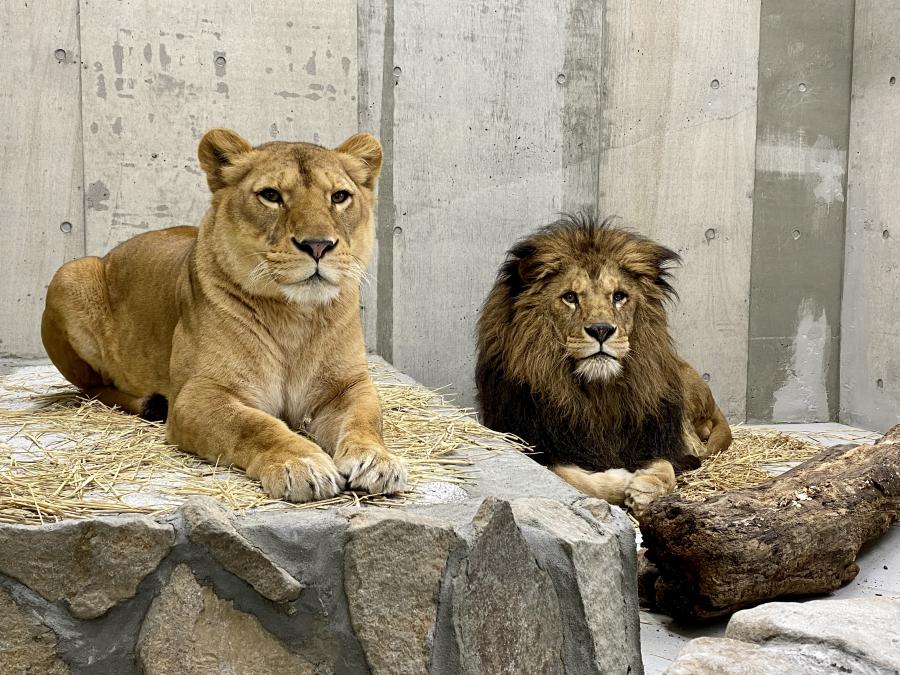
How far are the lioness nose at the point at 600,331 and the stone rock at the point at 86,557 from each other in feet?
8.73

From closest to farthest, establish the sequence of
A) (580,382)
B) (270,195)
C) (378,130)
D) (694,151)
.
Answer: (270,195)
(580,382)
(378,130)
(694,151)

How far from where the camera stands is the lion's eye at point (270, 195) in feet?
10.5

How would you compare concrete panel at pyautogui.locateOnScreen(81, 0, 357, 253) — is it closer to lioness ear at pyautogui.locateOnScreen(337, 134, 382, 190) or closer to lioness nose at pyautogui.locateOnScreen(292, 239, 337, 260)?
lioness ear at pyautogui.locateOnScreen(337, 134, 382, 190)

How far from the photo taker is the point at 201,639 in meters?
2.43

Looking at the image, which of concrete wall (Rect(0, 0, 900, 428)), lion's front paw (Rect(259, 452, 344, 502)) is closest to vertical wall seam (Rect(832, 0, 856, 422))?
concrete wall (Rect(0, 0, 900, 428))

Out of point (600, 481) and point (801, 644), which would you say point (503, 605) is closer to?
point (801, 644)

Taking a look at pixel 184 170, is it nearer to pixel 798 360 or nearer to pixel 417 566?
pixel 417 566

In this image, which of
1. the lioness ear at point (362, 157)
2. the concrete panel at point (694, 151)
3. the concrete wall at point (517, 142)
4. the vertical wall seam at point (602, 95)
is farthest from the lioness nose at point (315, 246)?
the concrete panel at point (694, 151)

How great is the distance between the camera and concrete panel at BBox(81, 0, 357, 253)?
5.92 m

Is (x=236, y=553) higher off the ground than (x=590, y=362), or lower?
lower

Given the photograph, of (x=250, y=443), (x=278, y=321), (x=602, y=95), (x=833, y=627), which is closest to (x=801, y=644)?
(x=833, y=627)

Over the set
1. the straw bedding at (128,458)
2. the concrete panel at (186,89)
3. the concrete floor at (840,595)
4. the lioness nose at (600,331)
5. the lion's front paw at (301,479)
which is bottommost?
the concrete floor at (840,595)

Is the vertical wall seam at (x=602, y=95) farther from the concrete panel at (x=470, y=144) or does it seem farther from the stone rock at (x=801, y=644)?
→ the stone rock at (x=801, y=644)

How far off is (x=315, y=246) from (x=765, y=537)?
1868mm
